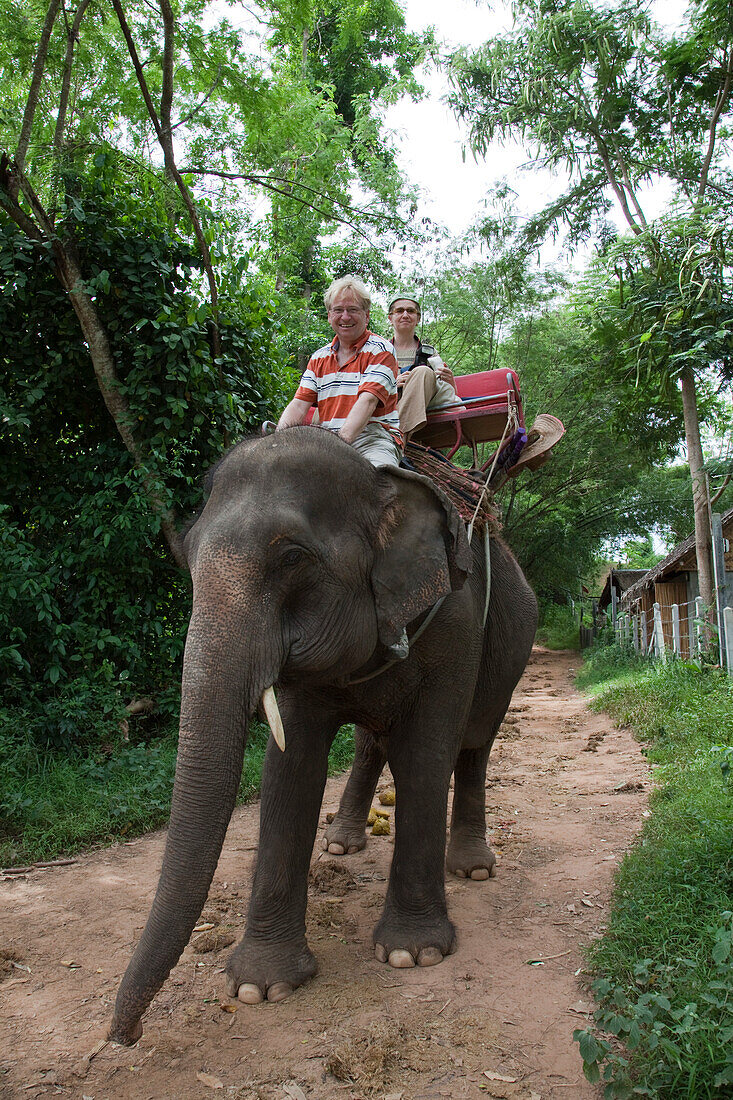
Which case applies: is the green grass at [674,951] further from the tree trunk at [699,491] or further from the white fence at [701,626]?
the tree trunk at [699,491]

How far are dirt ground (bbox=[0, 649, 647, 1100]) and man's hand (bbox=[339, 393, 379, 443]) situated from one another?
91.2 inches

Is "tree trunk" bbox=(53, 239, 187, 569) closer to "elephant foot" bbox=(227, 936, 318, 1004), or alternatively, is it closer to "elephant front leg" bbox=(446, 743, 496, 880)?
"elephant front leg" bbox=(446, 743, 496, 880)

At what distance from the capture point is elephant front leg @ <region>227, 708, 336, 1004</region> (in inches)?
129

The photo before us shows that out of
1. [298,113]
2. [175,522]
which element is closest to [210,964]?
[175,522]

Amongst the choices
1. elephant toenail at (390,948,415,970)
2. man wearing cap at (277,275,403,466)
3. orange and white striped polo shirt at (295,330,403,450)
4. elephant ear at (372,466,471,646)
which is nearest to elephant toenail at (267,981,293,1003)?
elephant toenail at (390,948,415,970)

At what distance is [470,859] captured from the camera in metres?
4.85

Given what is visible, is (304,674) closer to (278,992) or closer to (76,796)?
(278,992)

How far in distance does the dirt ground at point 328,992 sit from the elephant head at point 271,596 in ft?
1.79

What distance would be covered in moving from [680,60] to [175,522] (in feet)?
36.0

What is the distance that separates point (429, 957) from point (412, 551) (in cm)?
180

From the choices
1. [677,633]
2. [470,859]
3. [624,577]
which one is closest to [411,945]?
[470,859]

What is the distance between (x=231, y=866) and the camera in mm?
5023

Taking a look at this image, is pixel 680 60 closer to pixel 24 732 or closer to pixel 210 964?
pixel 24 732

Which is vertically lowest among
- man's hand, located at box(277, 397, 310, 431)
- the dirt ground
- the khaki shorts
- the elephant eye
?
the dirt ground
